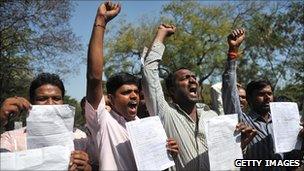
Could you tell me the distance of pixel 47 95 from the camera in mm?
2930

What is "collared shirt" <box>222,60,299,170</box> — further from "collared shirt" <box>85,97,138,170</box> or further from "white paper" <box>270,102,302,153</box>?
"collared shirt" <box>85,97,138,170</box>

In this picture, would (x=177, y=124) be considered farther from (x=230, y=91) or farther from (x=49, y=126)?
(x=49, y=126)

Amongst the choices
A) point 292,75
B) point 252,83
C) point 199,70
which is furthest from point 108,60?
point 252,83

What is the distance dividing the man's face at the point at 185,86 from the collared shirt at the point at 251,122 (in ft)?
0.92

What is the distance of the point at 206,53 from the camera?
88.9 feet

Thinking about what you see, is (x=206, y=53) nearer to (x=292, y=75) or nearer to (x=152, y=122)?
(x=292, y=75)

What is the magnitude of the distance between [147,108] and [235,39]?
923 mm

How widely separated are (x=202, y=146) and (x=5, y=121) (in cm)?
148

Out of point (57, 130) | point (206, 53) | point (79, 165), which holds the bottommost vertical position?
point (79, 165)

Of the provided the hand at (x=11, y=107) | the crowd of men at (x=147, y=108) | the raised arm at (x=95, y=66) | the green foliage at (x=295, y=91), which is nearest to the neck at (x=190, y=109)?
the crowd of men at (x=147, y=108)

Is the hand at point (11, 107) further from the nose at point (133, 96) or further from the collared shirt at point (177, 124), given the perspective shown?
the collared shirt at point (177, 124)

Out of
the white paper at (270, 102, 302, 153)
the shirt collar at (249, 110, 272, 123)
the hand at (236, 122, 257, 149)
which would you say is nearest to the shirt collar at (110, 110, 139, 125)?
the hand at (236, 122, 257, 149)

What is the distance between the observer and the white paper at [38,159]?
2.44 meters

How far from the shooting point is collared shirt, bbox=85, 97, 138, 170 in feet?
8.98
